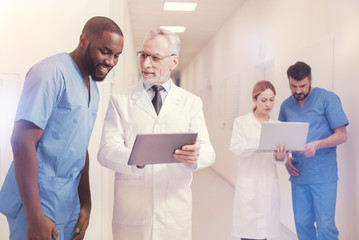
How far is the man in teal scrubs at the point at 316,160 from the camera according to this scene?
2.26m

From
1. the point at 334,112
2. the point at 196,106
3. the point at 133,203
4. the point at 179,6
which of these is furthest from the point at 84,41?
the point at 179,6

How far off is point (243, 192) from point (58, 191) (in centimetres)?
158

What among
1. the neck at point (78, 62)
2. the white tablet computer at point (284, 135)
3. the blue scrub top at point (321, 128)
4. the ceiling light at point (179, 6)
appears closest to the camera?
the neck at point (78, 62)

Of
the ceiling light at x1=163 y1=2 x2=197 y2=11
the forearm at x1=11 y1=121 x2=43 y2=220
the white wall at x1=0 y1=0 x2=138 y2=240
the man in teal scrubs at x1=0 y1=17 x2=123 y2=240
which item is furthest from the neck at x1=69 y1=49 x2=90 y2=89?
the ceiling light at x1=163 y1=2 x2=197 y2=11

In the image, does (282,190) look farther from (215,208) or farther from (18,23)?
(18,23)

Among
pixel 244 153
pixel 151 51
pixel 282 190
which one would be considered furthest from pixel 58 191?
pixel 282 190

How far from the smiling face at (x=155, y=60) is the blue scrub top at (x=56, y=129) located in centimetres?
39

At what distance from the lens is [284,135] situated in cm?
224

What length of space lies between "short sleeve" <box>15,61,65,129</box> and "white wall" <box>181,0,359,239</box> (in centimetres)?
193

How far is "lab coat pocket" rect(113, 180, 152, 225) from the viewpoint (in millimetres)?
1540

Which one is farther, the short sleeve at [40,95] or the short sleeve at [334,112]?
the short sleeve at [334,112]

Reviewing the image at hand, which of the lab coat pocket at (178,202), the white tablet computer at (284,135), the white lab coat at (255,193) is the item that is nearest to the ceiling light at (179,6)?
the white lab coat at (255,193)

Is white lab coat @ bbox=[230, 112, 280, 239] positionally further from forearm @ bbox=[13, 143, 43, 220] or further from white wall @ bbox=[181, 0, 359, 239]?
forearm @ bbox=[13, 143, 43, 220]

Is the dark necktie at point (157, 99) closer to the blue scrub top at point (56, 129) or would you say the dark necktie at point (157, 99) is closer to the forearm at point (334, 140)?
the blue scrub top at point (56, 129)
